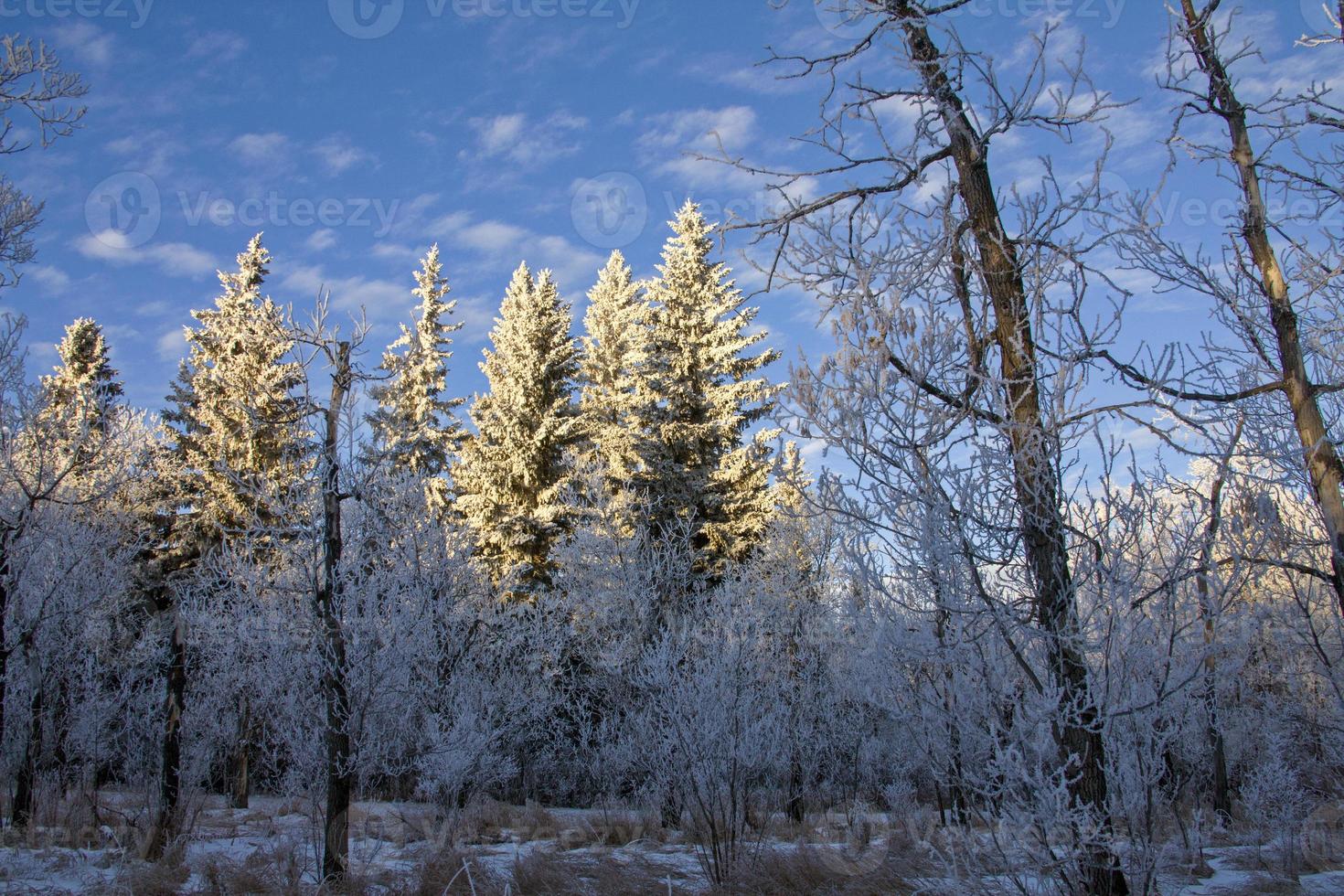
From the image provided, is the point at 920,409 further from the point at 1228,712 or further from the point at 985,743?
the point at 1228,712

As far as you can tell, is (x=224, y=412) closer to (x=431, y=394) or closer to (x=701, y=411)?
(x=431, y=394)

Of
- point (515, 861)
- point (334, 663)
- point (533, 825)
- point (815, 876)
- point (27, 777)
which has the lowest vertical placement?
point (533, 825)

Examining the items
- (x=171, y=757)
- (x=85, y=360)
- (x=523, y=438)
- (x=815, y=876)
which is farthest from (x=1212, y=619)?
(x=85, y=360)

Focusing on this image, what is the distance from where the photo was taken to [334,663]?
8.94m

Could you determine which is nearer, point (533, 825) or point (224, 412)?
point (533, 825)

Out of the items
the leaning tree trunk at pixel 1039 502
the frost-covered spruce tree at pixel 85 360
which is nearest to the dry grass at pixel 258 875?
the leaning tree trunk at pixel 1039 502

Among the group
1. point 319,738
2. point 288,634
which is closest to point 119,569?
point 288,634

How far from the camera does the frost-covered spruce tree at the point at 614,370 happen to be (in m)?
23.2

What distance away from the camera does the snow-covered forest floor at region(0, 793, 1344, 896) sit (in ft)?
27.1

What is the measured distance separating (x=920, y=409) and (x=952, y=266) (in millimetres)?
946

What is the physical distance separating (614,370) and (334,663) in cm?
1916

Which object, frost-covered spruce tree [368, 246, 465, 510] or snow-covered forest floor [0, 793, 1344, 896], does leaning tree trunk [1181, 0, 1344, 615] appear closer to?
snow-covered forest floor [0, 793, 1344, 896]

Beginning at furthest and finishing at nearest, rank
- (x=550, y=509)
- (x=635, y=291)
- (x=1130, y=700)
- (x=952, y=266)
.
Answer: (x=635, y=291) → (x=550, y=509) → (x=952, y=266) → (x=1130, y=700)

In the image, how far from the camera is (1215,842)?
1216 centimetres
